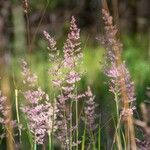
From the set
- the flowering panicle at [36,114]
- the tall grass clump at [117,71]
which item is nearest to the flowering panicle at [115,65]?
the tall grass clump at [117,71]

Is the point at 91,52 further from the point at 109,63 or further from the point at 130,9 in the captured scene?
the point at 109,63

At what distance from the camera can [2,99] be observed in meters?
1.92

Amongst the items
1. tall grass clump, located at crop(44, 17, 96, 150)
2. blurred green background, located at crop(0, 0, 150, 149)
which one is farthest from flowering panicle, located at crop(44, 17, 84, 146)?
blurred green background, located at crop(0, 0, 150, 149)

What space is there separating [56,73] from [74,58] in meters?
0.08

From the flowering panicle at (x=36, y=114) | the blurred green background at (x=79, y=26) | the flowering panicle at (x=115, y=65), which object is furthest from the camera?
the blurred green background at (x=79, y=26)

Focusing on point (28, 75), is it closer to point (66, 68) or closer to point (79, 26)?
point (66, 68)

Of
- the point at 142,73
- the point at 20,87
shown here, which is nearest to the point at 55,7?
the point at 142,73

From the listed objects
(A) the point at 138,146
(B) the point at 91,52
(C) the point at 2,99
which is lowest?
(A) the point at 138,146

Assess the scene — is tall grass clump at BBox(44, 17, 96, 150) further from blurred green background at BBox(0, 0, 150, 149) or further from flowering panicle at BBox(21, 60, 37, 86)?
blurred green background at BBox(0, 0, 150, 149)

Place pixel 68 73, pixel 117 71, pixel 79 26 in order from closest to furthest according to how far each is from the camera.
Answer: pixel 117 71, pixel 68 73, pixel 79 26

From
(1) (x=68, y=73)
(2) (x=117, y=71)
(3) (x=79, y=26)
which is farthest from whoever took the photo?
(3) (x=79, y=26)

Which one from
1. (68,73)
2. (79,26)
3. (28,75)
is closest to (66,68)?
(68,73)

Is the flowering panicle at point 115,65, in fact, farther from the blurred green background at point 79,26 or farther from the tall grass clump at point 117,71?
the blurred green background at point 79,26

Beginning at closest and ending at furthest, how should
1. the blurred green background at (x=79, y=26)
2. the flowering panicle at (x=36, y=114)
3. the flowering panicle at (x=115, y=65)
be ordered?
1. the flowering panicle at (x=115, y=65)
2. the flowering panicle at (x=36, y=114)
3. the blurred green background at (x=79, y=26)
